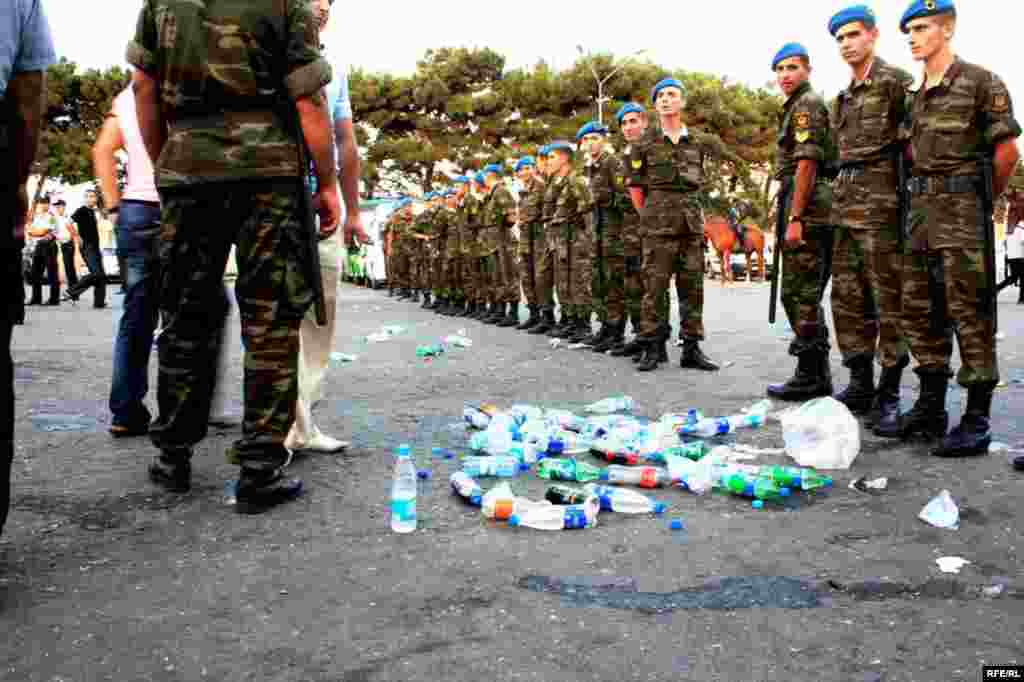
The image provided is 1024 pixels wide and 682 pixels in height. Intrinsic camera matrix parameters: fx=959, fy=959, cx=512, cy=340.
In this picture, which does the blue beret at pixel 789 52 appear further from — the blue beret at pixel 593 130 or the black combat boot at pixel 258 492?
the black combat boot at pixel 258 492

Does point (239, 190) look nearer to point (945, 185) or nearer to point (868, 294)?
point (945, 185)

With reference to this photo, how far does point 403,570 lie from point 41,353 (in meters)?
7.60

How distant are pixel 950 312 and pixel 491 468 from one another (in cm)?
240

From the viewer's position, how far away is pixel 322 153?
366cm

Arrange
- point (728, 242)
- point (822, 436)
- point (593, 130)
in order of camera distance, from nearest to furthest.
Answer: point (822, 436) < point (593, 130) < point (728, 242)

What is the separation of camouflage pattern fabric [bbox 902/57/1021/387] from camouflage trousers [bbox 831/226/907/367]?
21.4 inches

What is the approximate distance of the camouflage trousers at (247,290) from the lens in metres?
3.62

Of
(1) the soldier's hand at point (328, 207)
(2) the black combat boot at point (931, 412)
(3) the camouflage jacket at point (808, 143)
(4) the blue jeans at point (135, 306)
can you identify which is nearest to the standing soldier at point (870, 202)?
(2) the black combat boot at point (931, 412)

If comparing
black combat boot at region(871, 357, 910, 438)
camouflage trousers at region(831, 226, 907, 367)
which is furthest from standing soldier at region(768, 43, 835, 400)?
black combat boot at region(871, 357, 910, 438)

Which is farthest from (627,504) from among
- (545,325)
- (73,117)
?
(73,117)

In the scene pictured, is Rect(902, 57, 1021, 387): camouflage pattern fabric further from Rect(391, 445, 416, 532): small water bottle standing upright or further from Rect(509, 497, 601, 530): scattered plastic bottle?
Rect(391, 445, 416, 532): small water bottle standing upright

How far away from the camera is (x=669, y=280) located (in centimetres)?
808

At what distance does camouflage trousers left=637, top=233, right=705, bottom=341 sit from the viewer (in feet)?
26.0

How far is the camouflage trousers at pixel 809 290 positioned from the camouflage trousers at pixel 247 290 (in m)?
3.83
